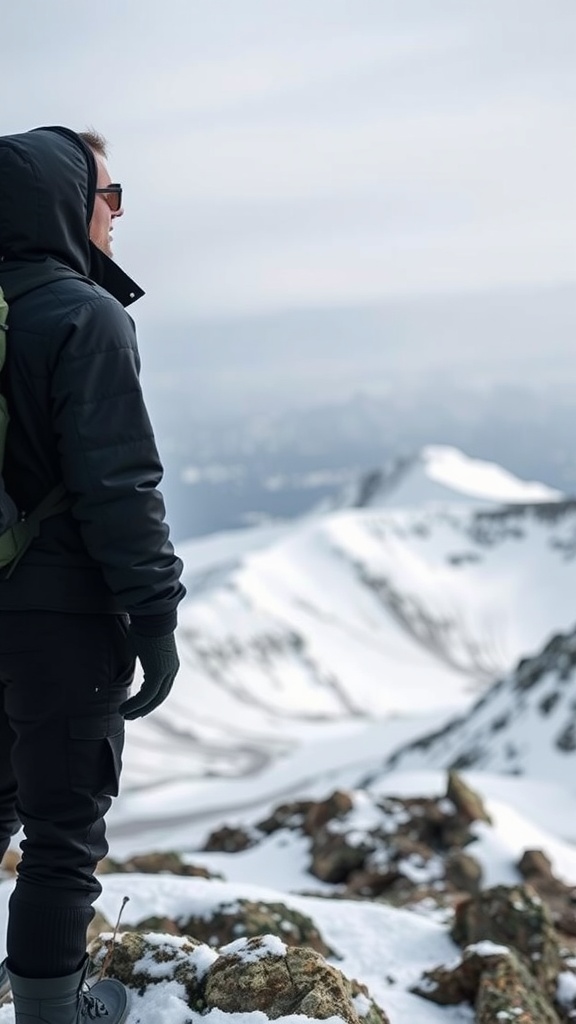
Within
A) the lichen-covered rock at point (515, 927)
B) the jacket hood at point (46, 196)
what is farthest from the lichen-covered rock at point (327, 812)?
the jacket hood at point (46, 196)

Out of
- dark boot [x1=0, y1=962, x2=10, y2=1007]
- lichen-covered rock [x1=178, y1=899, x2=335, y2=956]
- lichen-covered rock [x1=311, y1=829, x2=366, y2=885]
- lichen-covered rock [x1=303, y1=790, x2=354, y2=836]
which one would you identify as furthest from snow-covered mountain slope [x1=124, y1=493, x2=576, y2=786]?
dark boot [x1=0, y1=962, x2=10, y2=1007]

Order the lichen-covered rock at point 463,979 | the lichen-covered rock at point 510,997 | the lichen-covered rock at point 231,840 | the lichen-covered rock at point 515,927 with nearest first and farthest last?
the lichen-covered rock at point 510,997, the lichen-covered rock at point 463,979, the lichen-covered rock at point 515,927, the lichen-covered rock at point 231,840

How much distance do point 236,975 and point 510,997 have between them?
2.54 metres

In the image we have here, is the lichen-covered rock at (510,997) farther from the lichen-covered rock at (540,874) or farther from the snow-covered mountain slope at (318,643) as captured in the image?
the snow-covered mountain slope at (318,643)

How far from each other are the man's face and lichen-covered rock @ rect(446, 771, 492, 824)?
59.4 ft

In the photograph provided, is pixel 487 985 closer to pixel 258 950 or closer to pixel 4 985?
pixel 258 950

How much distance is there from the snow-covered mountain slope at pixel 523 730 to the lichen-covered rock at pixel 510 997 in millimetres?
34076

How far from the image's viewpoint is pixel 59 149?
3918mm

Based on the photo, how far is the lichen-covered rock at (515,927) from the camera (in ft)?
26.4

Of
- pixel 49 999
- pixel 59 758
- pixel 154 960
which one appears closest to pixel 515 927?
pixel 154 960

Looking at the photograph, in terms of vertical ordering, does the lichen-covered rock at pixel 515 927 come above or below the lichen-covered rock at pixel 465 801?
above

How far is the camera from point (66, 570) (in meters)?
3.81

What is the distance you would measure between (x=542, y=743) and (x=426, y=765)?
37.0 feet

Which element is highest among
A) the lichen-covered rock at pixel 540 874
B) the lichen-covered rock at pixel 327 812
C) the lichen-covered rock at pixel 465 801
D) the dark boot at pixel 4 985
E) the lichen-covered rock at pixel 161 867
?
the dark boot at pixel 4 985
